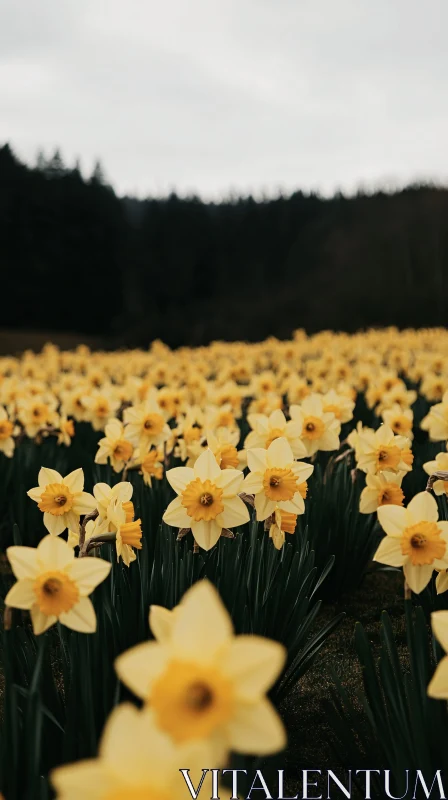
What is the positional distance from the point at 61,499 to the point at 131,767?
115 cm

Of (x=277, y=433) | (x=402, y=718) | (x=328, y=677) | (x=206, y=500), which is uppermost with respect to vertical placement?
(x=277, y=433)

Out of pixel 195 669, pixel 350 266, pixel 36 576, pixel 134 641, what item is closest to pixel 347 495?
pixel 134 641

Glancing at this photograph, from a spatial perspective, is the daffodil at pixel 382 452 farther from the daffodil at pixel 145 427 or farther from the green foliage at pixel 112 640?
the daffodil at pixel 145 427

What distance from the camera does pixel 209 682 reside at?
2.50 feet

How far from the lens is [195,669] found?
0.77 meters

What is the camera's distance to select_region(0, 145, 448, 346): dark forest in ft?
78.7

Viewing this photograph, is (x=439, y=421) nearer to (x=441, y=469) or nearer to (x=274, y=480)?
(x=441, y=469)

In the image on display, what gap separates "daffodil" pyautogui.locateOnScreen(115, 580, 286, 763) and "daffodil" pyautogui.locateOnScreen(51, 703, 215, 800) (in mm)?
36

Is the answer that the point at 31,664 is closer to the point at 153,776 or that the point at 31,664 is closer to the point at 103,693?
the point at 103,693

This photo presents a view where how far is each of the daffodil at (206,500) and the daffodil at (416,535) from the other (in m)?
0.38

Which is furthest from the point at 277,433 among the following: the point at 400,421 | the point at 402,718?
the point at 402,718

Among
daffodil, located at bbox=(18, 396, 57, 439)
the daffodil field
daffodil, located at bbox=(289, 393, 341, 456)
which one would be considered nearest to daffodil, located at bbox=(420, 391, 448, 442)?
the daffodil field

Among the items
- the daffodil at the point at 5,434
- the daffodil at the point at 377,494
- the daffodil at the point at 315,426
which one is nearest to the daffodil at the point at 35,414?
the daffodil at the point at 5,434

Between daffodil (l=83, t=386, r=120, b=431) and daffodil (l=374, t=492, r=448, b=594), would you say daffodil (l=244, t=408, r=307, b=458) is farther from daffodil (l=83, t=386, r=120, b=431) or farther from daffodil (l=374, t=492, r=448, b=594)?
daffodil (l=83, t=386, r=120, b=431)
